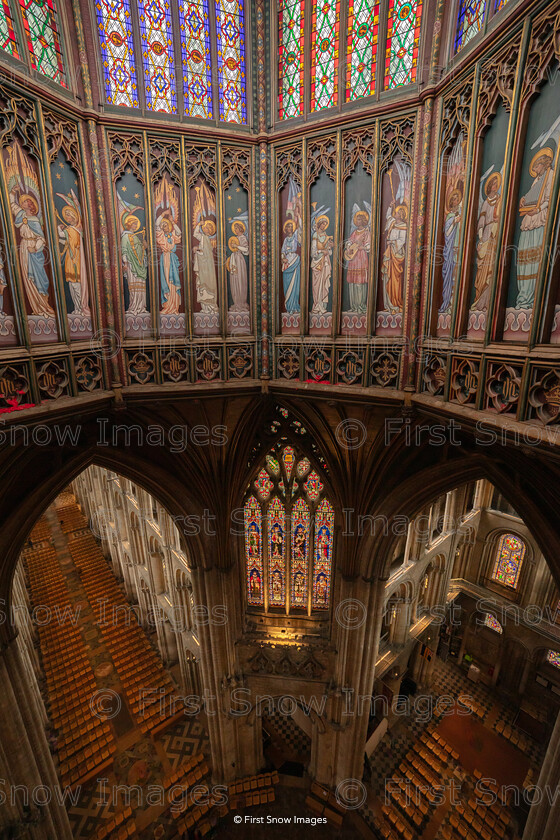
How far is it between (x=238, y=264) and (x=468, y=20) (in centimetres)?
428

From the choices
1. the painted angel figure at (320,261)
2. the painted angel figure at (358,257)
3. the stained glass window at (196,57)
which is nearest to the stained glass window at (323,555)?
the painted angel figure at (320,261)

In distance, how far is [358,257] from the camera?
595 cm

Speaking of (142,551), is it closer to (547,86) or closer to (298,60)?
(298,60)

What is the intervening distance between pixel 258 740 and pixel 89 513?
19.9 meters

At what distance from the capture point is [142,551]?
1491 centimetres

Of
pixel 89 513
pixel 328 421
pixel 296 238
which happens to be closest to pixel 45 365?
pixel 296 238

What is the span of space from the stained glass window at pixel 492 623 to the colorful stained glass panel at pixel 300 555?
998 centimetres

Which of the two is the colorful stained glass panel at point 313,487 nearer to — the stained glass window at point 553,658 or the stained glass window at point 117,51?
the stained glass window at point 117,51

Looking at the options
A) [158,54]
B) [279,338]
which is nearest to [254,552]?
[279,338]

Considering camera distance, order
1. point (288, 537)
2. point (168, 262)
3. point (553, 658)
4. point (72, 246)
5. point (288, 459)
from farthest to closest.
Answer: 1. point (553, 658)
2. point (288, 537)
3. point (288, 459)
4. point (168, 262)
5. point (72, 246)

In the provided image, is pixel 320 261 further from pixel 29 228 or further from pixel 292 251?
pixel 29 228
